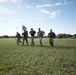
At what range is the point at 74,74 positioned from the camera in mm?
7793

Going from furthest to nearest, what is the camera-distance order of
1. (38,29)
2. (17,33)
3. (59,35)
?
(59,35), (17,33), (38,29)

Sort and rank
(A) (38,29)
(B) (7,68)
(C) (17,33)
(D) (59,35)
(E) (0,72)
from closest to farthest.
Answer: (E) (0,72), (B) (7,68), (A) (38,29), (C) (17,33), (D) (59,35)

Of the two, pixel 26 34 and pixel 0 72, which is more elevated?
pixel 26 34

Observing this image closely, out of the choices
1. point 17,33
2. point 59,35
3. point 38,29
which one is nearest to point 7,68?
point 38,29

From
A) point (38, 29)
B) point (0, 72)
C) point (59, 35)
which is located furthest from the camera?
point (59, 35)

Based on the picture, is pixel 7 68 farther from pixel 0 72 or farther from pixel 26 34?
pixel 26 34

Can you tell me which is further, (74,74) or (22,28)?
(22,28)

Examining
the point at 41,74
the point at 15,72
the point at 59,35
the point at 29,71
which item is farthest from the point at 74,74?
the point at 59,35

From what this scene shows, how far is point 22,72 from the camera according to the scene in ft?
27.4

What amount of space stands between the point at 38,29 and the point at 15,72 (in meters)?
17.1

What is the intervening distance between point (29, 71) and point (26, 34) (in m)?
18.3

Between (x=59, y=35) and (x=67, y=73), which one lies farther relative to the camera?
(x=59, y=35)

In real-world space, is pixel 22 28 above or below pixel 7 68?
above

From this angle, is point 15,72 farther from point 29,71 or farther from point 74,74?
point 74,74
